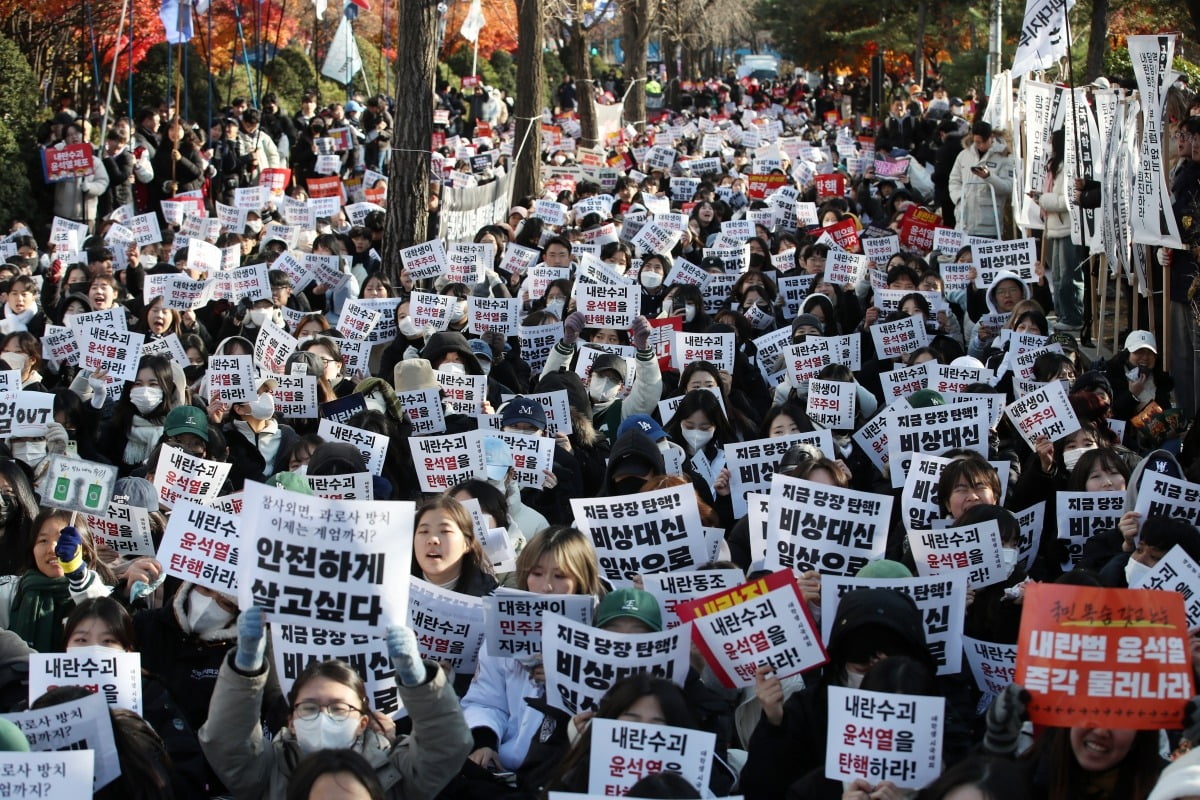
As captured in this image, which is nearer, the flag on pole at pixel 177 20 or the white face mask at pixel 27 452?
the white face mask at pixel 27 452

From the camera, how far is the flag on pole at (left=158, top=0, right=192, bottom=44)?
76.2ft

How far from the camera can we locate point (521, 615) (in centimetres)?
565

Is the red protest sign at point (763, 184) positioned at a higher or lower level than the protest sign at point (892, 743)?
higher

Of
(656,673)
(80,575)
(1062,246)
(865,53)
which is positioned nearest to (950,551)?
(656,673)

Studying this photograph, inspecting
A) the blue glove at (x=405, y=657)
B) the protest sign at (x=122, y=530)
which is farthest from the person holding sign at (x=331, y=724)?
the protest sign at (x=122, y=530)

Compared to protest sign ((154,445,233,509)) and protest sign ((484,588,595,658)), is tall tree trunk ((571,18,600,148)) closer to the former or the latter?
protest sign ((154,445,233,509))

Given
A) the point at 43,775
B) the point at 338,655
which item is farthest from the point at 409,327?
the point at 43,775

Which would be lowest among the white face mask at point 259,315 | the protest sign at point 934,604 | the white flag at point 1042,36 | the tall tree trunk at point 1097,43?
the protest sign at point 934,604

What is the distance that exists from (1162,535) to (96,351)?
23.2 feet

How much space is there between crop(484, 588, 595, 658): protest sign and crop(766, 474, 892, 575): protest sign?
46.9 inches

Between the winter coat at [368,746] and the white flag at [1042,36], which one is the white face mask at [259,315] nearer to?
the winter coat at [368,746]

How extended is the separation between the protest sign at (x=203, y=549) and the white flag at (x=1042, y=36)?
12.3 meters

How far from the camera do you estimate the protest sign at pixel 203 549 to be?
6.07 metres

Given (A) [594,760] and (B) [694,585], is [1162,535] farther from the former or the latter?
(A) [594,760]
